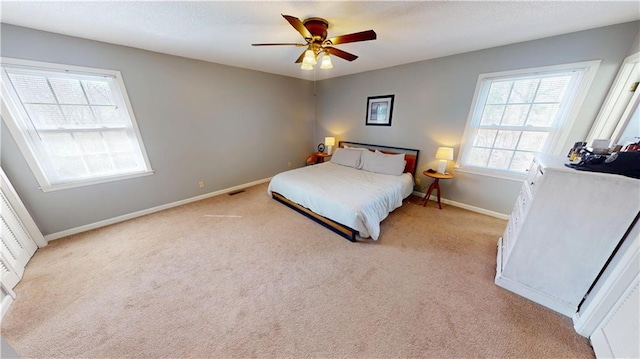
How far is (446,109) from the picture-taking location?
2939 mm

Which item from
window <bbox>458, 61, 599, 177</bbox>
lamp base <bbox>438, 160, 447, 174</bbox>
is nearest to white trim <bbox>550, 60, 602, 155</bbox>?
window <bbox>458, 61, 599, 177</bbox>

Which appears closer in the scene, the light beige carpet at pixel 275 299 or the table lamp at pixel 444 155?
the light beige carpet at pixel 275 299

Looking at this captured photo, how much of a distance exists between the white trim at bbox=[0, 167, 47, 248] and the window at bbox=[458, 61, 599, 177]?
5.48 metres

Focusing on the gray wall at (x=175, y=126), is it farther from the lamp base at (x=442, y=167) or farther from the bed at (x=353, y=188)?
the lamp base at (x=442, y=167)

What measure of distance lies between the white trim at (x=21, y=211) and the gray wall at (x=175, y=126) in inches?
5.3

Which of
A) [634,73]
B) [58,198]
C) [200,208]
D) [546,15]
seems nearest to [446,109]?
[546,15]

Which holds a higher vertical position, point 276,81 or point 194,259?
point 276,81

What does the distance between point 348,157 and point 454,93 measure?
1913mm

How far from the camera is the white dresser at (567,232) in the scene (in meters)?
1.18

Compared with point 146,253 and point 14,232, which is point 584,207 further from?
point 14,232

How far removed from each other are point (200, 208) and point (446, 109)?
4238 mm

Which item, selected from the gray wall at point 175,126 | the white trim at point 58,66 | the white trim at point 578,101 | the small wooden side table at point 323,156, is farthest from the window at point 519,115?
the white trim at point 58,66

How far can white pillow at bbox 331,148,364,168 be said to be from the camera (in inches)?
143

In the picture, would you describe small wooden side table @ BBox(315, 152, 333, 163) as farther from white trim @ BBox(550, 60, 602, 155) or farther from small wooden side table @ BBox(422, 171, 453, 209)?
white trim @ BBox(550, 60, 602, 155)
